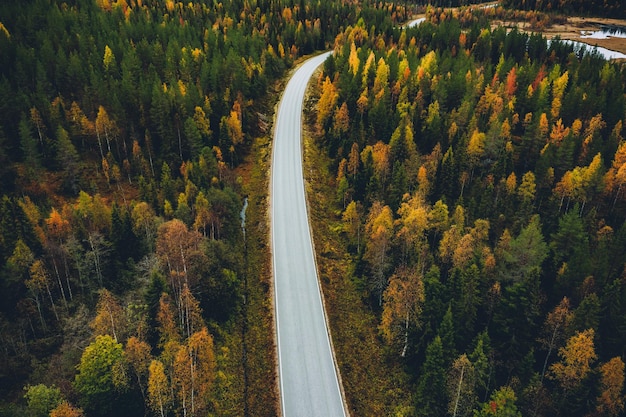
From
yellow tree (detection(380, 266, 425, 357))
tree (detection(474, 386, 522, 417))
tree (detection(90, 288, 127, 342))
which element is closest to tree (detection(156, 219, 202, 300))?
tree (detection(90, 288, 127, 342))

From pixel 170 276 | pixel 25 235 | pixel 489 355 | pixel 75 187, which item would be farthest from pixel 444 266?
pixel 75 187

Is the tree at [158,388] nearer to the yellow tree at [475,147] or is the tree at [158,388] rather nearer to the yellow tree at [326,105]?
the yellow tree at [475,147]

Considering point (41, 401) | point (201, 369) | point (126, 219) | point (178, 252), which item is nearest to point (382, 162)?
point (178, 252)

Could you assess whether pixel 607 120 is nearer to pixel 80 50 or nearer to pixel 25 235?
pixel 25 235

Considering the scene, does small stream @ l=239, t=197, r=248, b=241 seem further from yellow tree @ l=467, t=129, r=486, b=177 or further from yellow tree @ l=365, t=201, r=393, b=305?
yellow tree @ l=467, t=129, r=486, b=177

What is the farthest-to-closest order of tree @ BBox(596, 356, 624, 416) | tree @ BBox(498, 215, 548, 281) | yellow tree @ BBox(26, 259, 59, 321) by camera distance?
tree @ BBox(498, 215, 548, 281), yellow tree @ BBox(26, 259, 59, 321), tree @ BBox(596, 356, 624, 416)

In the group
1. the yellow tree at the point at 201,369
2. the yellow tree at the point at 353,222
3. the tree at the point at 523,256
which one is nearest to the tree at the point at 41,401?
the yellow tree at the point at 201,369
